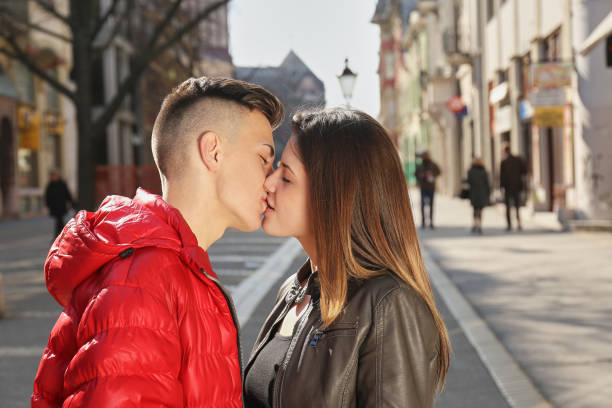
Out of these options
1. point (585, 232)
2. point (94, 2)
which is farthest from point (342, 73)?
point (585, 232)

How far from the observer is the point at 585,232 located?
50.2ft

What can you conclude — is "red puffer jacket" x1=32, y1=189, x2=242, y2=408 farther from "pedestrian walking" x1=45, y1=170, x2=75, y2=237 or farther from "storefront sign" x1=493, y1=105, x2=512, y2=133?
"storefront sign" x1=493, y1=105, x2=512, y2=133

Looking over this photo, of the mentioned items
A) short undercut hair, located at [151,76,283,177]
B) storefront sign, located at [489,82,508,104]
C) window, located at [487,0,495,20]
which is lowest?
short undercut hair, located at [151,76,283,177]

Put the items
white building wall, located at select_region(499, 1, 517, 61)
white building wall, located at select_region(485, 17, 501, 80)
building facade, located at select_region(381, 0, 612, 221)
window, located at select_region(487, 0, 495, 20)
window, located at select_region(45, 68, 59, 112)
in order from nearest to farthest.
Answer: building facade, located at select_region(381, 0, 612, 221)
white building wall, located at select_region(499, 1, 517, 61)
white building wall, located at select_region(485, 17, 501, 80)
window, located at select_region(487, 0, 495, 20)
window, located at select_region(45, 68, 59, 112)

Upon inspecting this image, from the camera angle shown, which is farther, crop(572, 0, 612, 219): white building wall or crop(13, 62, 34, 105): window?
crop(13, 62, 34, 105): window

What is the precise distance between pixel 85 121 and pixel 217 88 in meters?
9.94

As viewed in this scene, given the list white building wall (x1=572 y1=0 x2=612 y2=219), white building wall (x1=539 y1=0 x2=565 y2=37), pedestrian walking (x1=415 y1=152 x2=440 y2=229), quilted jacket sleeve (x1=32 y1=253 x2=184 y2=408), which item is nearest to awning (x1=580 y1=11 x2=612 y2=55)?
white building wall (x1=572 y1=0 x2=612 y2=219)

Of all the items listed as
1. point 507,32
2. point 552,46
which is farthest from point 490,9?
point 552,46

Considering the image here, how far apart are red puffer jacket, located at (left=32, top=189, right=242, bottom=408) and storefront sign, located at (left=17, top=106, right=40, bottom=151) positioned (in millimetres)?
31085

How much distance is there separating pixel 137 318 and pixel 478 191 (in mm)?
15687

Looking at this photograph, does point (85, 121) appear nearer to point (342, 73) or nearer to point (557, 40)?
point (342, 73)

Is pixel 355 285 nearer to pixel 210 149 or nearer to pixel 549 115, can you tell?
pixel 210 149

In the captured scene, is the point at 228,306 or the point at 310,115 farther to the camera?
the point at 310,115

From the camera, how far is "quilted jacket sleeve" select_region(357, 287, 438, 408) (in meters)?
1.84
